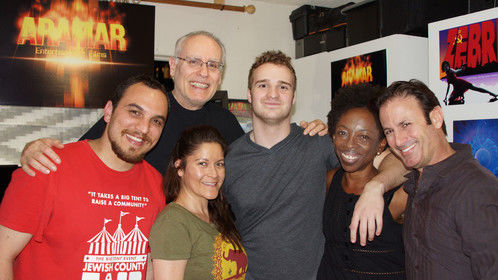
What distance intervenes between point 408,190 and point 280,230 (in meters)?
0.60

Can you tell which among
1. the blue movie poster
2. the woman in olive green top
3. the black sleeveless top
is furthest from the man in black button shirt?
the blue movie poster

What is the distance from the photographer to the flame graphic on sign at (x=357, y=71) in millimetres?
4219

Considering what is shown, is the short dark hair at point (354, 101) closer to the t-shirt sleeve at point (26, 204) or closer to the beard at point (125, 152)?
the beard at point (125, 152)

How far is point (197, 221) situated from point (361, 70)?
2956mm

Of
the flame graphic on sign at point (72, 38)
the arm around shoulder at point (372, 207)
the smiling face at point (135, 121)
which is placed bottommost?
the arm around shoulder at point (372, 207)

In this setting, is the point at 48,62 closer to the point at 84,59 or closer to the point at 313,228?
the point at 84,59

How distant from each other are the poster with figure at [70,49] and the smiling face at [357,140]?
106 inches

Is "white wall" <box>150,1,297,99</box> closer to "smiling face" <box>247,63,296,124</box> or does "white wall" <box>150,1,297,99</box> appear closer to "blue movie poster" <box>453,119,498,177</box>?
"blue movie poster" <box>453,119,498,177</box>

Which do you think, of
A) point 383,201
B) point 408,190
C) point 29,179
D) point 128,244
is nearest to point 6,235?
point 29,179

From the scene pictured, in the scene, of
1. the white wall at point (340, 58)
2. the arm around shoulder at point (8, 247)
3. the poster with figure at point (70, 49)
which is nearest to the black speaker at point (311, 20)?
the white wall at point (340, 58)

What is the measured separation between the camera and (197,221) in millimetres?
1882

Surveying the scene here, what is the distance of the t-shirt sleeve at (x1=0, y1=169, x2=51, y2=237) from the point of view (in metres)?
1.65

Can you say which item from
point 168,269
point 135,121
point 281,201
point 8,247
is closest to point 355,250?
point 281,201

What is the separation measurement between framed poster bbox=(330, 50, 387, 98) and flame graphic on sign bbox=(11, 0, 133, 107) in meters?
2.21
